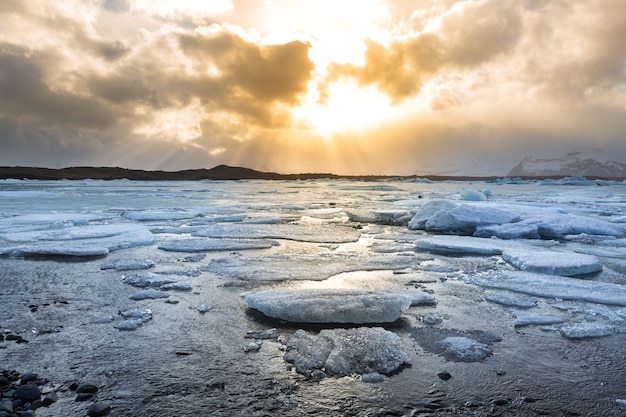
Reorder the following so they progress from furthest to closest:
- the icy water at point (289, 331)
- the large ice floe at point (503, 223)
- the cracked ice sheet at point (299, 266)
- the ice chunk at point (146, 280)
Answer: the large ice floe at point (503, 223) → the cracked ice sheet at point (299, 266) → the ice chunk at point (146, 280) → the icy water at point (289, 331)

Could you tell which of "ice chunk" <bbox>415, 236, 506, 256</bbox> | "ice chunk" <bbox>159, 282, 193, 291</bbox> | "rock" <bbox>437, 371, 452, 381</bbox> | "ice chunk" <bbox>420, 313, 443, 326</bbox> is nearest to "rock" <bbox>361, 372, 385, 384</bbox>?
"rock" <bbox>437, 371, 452, 381</bbox>

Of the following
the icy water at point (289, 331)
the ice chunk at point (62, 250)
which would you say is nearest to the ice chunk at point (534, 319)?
the icy water at point (289, 331)

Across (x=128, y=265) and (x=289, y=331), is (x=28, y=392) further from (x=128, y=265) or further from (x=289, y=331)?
(x=128, y=265)

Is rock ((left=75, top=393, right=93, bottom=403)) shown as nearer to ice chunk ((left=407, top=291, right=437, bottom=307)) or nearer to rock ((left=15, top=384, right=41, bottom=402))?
rock ((left=15, top=384, right=41, bottom=402))

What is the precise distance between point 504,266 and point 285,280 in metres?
3.15

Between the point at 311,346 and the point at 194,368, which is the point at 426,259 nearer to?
the point at 311,346

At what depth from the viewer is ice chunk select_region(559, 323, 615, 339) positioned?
3.16 metres

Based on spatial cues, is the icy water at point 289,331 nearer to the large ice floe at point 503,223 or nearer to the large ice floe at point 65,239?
the large ice floe at point 65,239

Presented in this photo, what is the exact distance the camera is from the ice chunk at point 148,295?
4.07m

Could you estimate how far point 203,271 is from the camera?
5285mm

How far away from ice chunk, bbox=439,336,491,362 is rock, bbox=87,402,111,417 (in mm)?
2059

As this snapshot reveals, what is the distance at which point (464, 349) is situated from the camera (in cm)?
289

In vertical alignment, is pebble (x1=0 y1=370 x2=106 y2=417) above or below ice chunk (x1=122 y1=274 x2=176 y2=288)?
above

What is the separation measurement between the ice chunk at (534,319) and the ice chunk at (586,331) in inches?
6.8
